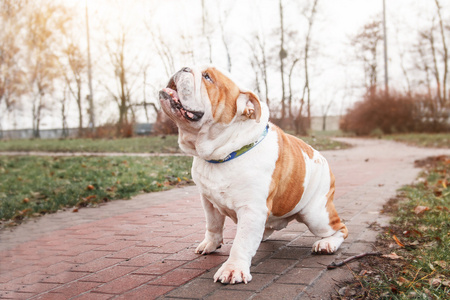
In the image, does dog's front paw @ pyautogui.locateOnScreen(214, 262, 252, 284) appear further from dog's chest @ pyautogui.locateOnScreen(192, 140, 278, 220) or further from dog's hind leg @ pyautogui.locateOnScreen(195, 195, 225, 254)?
dog's hind leg @ pyautogui.locateOnScreen(195, 195, 225, 254)

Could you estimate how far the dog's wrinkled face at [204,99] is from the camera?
2645 millimetres

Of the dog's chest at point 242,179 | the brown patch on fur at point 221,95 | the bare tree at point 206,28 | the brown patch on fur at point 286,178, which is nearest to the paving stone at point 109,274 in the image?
the dog's chest at point 242,179

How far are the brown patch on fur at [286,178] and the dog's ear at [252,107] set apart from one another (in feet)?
1.10

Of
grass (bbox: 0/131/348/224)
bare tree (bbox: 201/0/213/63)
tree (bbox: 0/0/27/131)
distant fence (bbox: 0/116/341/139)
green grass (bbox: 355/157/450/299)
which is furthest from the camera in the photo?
distant fence (bbox: 0/116/341/139)

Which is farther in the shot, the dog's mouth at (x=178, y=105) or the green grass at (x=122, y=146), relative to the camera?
the green grass at (x=122, y=146)

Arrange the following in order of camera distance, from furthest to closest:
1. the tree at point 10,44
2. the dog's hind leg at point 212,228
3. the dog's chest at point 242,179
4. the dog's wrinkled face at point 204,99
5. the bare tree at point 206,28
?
the bare tree at point 206,28 → the tree at point 10,44 → the dog's hind leg at point 212,228 → the dog's chest at point 242,179 → the dog's wrinkled face at point 204,99

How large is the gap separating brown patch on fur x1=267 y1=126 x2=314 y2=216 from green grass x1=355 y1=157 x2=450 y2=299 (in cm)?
67

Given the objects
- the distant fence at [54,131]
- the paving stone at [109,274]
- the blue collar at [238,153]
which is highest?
the distant fence at [54,131]

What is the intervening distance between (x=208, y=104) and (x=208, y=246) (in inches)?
49.2

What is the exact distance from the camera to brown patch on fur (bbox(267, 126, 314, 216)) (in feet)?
9.67

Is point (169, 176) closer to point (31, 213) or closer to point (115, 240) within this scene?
point (31, 213)

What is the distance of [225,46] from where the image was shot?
25578mm

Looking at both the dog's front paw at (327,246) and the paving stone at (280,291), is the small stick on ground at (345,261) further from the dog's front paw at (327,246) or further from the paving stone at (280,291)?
the paving stone at (280,291)

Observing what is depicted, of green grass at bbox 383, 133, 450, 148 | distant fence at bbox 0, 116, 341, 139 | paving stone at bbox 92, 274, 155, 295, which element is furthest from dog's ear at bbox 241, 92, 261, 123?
distant fence at bbox 0, 116, 341, 139
